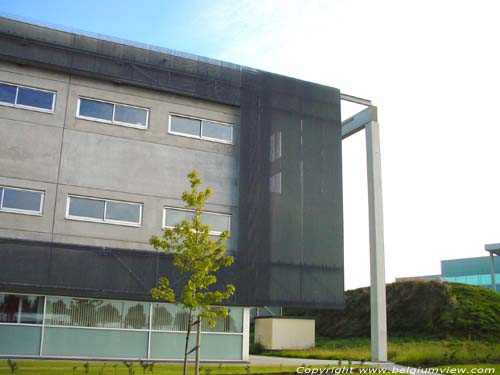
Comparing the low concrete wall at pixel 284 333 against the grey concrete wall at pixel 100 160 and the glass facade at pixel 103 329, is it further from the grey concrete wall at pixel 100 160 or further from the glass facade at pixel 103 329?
the grey concrete wall at pixel 100 160

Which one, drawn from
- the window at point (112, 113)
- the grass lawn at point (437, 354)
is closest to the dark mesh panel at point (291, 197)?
the grass lawn at point (437, 354)

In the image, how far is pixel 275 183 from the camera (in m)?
23.3

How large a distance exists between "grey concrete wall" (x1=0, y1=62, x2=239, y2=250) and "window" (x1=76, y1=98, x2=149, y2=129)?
198mm

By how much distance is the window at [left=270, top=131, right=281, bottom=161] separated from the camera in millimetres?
23559

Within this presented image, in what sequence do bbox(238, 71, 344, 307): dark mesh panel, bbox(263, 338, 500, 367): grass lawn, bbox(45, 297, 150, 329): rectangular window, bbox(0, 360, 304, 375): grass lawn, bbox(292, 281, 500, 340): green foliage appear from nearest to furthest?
1. bbox(0, 360, 304, 375): grass lawn
2. bbox(45, 297, 150, 329): rectangular window
3. bbox(263, 338, 500, 367): grass lawn
4. bbox(238, 71, 344, 307): dark mesh panel
5. bbox(292, 281, 500, 340): green foliage

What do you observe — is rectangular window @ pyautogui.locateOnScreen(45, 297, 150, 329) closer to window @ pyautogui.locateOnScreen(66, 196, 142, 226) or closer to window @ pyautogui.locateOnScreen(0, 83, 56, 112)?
window @ pyautogui.locateOnScreen(66, 196, 142, 226)

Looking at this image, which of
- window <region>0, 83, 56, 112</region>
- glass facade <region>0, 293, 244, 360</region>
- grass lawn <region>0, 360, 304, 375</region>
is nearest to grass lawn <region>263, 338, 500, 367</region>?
glass facade <region>0, 293, 244, 360</region>

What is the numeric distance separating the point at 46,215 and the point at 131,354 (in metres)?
5.33

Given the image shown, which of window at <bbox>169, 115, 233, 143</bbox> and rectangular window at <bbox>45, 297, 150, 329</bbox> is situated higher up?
window at <bbox>169, 115, 233, 143</bbox>

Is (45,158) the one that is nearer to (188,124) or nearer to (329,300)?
(188,124)

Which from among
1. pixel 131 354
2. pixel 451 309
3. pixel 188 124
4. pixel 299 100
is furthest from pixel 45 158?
pixel 451 309

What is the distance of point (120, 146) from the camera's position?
21.6 meters

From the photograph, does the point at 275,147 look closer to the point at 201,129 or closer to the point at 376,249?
the point at 201,129

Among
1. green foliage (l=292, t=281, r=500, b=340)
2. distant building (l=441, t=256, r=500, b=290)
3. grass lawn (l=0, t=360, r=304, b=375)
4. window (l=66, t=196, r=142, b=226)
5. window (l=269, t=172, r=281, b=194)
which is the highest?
distant building (l=441, t=256, r=500, b=290)
